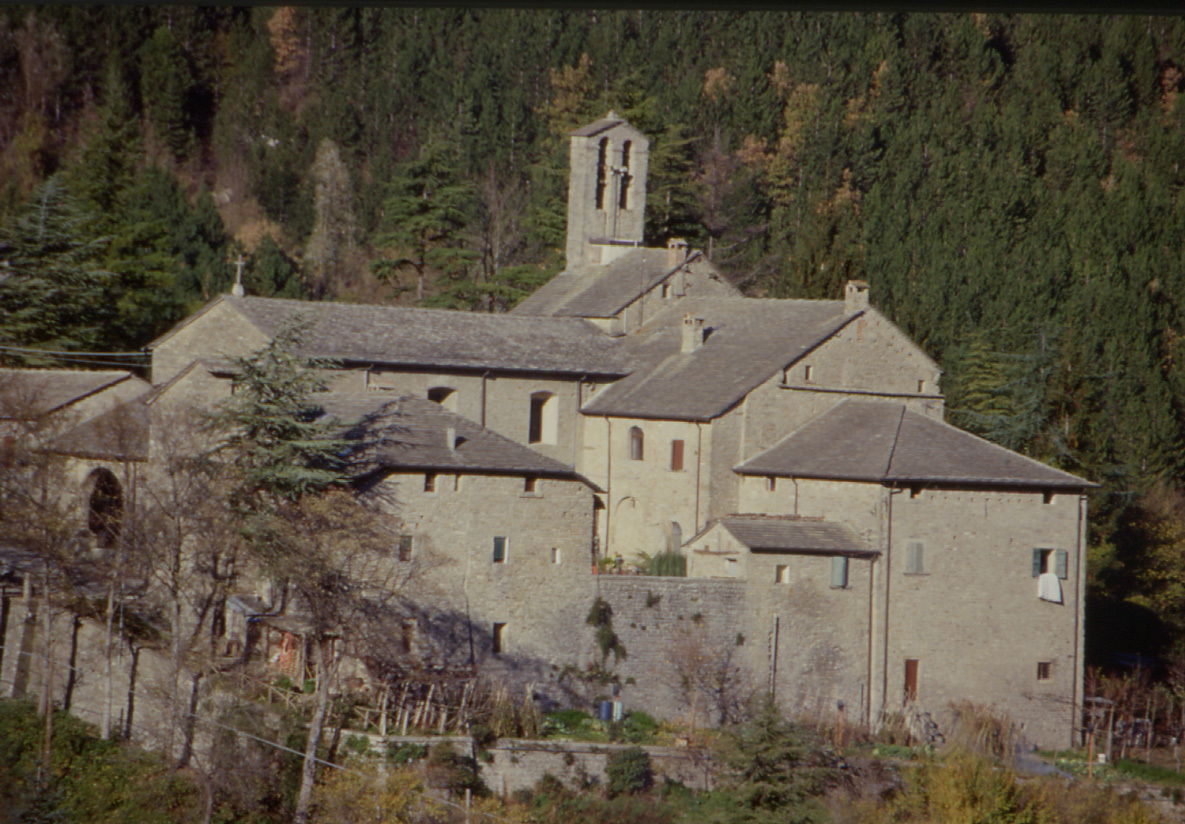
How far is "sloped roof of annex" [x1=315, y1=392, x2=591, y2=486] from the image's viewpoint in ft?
78.5

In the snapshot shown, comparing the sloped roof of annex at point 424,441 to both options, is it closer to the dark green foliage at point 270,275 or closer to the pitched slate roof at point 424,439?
the pitched slate roof at point 424,439

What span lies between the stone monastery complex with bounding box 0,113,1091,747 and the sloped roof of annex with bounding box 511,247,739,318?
160 inches

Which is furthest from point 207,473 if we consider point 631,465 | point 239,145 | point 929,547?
point 239,145

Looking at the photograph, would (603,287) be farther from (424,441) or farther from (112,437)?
(112,437)

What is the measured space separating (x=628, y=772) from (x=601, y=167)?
19.7 m

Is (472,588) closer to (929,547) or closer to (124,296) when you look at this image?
(929,547)

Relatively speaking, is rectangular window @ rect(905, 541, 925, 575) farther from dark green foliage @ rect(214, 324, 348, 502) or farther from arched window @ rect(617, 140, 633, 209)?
arched window @ rect(617, 140, 633, 209)

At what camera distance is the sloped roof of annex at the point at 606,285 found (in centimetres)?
3397

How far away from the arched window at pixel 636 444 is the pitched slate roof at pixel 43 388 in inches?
374

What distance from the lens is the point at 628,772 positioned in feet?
71.2

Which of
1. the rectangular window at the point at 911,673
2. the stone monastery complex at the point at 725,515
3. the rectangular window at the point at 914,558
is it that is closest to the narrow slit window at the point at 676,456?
the stone monastery complex at the point at 725,515

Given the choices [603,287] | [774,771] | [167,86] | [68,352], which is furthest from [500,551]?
[167,86]

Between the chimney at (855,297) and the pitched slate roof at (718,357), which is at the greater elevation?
the chimney at (855,297)

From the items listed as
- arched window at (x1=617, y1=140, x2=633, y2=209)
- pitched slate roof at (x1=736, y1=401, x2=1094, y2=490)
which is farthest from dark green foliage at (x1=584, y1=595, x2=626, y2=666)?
arched window at (x1=617, y1=140, x2=633, y2=209)
